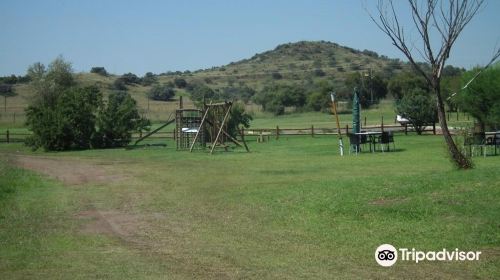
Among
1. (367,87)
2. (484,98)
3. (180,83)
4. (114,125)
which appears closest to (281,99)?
(367,87)

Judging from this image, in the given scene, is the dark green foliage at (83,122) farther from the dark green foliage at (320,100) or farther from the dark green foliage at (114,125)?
the dark green foliage at (320,100)

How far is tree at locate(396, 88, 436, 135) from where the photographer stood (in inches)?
1976

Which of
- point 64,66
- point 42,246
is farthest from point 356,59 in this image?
point 42,246

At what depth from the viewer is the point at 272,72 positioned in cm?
15762

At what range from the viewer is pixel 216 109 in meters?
40.8

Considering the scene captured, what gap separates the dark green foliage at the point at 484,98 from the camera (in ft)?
132

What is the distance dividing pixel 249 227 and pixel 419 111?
40.6 m

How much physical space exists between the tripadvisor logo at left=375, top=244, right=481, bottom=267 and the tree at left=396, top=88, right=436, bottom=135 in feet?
139

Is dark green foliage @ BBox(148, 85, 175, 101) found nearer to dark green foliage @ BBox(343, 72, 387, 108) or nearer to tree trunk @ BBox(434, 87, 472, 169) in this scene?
dark green foliage @ BBox(343, 72, 387, 108)

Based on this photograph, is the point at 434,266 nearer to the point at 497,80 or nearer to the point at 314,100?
the point at 497,80

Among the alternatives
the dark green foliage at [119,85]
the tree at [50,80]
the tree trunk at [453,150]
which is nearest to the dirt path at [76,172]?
the tree trunk at [453,150]

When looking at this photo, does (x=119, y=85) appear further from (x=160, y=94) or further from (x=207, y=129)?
(x=207, y=129)

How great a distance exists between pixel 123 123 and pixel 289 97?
6192cm

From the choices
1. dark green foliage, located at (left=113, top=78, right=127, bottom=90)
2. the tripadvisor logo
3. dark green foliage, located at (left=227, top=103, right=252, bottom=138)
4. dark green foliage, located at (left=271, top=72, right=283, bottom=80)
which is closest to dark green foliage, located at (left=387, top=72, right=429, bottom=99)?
dark green foliage, located at (left=271, top=72, right=283, bottom=80)
